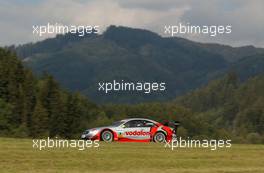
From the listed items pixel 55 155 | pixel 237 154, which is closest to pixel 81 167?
pixel 55 155

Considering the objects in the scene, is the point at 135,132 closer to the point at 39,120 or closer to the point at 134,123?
the point at 134,123

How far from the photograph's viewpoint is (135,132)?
1072 inches

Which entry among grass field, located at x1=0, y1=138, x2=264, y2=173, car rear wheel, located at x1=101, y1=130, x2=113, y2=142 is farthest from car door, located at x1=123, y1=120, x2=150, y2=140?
grass field, located at x1=0, y1=138, x2=264, y2=173

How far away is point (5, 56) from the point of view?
99312mm

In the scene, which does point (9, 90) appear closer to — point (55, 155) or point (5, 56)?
point (5, 56)

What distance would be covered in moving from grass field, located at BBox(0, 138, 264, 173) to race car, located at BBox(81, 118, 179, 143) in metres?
6.17

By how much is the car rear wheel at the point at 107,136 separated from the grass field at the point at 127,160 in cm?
625

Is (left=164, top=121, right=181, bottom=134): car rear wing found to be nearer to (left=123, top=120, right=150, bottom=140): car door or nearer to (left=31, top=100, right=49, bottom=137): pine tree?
(left=123, top=120, right=150, bottom=140): car door

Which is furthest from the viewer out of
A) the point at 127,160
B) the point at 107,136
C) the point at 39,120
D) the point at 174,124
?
the point at 39,120

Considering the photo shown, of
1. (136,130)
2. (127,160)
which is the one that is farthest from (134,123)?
(127,160)

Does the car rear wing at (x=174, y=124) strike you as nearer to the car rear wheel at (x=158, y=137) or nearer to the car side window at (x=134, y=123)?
the car rear wheel at (x=158, y=137)

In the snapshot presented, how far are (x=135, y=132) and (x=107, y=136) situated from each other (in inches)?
57.9

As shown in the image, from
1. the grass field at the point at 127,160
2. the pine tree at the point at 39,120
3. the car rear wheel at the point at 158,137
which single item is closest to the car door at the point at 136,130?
the car rear wheel at the point at 158,137

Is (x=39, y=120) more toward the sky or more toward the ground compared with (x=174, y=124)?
more toward the sky
